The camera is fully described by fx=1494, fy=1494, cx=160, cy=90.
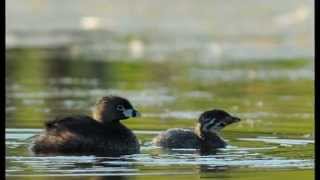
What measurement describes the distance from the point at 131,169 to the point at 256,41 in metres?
21.2

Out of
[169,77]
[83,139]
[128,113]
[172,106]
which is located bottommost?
[83,139]

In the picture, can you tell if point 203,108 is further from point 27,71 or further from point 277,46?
point 277,46

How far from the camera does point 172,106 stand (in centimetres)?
1888

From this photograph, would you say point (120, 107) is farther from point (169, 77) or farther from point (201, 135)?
point (169, 77)

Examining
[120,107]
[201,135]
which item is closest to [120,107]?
[120,107]

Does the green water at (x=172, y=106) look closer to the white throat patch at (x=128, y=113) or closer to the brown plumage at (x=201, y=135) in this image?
the brown plumage at (x=201, y=135)

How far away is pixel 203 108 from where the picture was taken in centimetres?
1861

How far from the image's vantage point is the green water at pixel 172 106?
12391mm

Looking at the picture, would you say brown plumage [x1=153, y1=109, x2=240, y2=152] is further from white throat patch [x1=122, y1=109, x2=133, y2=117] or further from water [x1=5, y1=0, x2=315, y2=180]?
white throat patch [x1=122, y1=109, x2=133, y2=117]

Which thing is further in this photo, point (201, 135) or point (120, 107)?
point (201, 135)

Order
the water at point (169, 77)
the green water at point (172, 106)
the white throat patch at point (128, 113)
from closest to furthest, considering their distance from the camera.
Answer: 1. the green water at point (172, 106)
2. the water at point (169, 77)
3. the white throat patch at point (128, 113)

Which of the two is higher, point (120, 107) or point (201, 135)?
point (120, 107)

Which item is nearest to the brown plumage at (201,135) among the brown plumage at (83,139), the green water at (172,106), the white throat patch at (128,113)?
the green water at (172,106)

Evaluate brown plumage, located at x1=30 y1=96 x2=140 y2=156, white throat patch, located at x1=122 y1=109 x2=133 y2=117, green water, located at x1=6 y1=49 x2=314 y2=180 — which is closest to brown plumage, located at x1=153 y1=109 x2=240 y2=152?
green water, located at x1=6 y1=49 x2=314 y2=180
